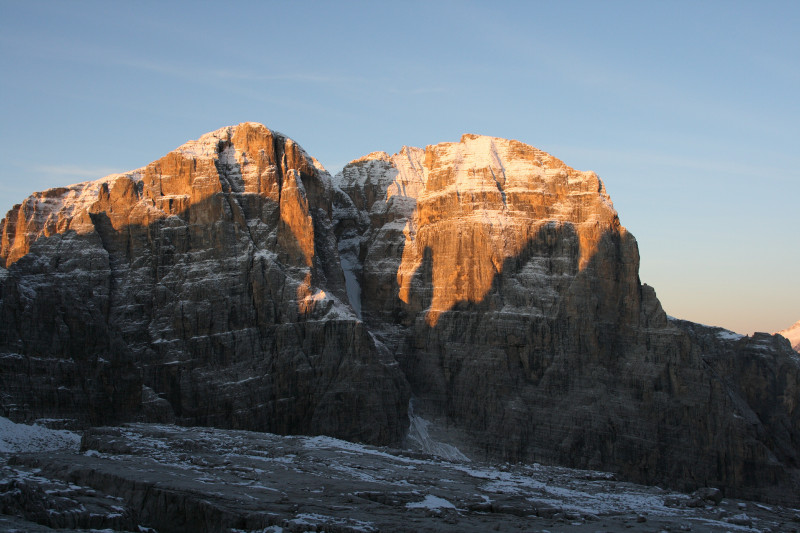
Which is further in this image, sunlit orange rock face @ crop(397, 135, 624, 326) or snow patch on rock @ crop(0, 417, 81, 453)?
sunlit orange rock face @ crop(397, 135, 624, 326)

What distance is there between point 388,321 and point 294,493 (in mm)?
73776

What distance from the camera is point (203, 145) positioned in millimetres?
138250

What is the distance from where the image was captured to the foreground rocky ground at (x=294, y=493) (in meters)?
67.4

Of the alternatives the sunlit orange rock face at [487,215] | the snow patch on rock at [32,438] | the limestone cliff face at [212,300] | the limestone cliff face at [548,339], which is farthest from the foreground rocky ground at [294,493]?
the sunlit orange rock face at [487,215]

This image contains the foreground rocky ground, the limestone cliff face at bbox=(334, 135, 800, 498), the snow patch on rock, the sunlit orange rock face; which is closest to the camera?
the foreground rocky ground

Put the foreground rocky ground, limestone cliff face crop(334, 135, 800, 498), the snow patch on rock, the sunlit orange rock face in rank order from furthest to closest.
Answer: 1. the sunlit orange rock face
2. limestone cliff face crop(334, 135, 800, 498)
3. the snow patch on rock
4. the foreground rocky ground

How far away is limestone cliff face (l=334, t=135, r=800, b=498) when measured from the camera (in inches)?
5231

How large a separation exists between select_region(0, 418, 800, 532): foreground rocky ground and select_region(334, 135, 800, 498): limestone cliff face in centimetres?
2933

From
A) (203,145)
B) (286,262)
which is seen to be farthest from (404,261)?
(203,145)

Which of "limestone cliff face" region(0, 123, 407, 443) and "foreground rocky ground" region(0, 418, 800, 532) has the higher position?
"limestone cliff face" region(0, 123, 407, 443)

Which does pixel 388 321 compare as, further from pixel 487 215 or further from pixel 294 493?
pixel 294 493

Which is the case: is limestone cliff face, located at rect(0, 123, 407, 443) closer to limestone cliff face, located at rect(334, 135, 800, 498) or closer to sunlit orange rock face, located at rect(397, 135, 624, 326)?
limestone cliff face, located at rect(334, 135, 800, 498)

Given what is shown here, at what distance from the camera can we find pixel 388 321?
149375mm

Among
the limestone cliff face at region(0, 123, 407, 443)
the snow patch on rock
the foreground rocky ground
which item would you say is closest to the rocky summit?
the limestone cliff face at region(0, 123, 407, 443)
